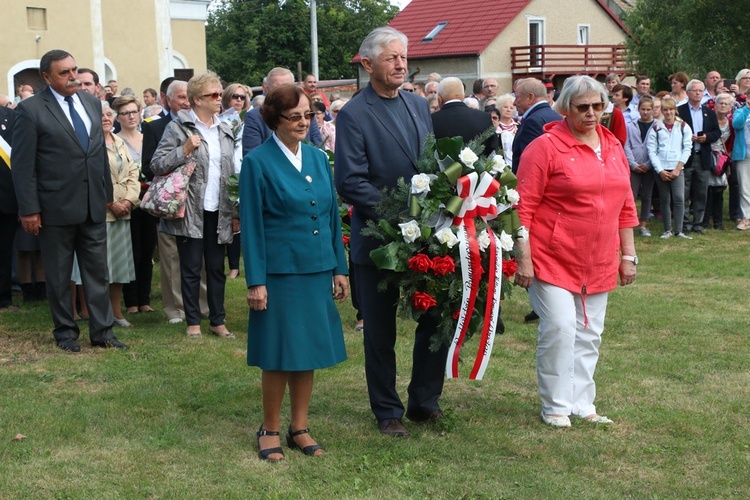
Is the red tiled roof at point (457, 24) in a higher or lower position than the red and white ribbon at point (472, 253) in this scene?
higher

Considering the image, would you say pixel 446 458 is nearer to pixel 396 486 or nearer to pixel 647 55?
pixel 396 486

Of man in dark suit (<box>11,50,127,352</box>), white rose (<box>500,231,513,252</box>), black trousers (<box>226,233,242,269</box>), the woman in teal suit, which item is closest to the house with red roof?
black trousers (<box>226,233,242,269</box>)

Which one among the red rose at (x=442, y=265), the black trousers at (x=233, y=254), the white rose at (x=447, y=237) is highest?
the white rose at (x=447, y=237)

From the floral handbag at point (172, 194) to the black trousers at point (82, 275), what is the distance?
0.49m

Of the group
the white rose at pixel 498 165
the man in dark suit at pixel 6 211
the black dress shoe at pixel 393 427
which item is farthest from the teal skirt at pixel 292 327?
the man in dark suit at pixel 6 211

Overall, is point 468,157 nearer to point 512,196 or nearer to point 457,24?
point 512,196

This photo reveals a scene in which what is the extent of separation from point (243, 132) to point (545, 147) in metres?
3.48

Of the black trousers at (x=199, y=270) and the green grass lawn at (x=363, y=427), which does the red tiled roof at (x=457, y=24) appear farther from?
the green grass lawn at (x=363, y=427)

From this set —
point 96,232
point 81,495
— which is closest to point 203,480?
point 81,495

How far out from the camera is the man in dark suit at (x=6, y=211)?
10.3 m

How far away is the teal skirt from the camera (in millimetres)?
5520

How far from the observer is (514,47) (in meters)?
44.5

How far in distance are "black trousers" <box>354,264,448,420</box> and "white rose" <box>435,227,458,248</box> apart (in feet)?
1.72

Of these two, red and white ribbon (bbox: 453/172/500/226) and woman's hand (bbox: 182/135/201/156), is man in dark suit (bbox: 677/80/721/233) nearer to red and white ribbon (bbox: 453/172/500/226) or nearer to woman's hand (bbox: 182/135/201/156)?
woman's hand (bbox: 182/135/201/156)
